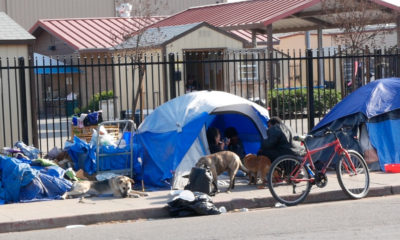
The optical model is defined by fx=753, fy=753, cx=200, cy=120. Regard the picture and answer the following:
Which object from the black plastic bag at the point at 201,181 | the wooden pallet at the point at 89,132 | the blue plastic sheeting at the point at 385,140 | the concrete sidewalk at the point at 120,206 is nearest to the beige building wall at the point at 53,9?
the wooden pallet at the point at 89,132

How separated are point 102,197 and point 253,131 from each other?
3.60 metres

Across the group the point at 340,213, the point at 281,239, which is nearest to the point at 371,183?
the point at 340,213

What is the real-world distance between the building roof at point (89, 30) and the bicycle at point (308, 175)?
20421mm

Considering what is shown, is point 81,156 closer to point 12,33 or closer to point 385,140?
point 12,33

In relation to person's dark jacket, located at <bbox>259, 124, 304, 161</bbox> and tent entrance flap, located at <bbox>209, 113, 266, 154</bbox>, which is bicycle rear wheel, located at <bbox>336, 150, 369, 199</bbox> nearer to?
person's dark jacket, located at <bbox>259, 124, 304, 161</bbox>

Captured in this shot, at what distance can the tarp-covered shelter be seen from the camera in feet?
44.0

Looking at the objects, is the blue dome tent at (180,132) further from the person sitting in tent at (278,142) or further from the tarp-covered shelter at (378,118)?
the tarp-covered shelter at (378,118)

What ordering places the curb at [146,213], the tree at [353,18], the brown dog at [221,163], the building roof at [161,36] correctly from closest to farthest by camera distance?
the curb at [146,213]
the brown dog at [221,163]
the tree at [353,18]
the building roof at [161,36]

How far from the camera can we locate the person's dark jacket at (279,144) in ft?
39.4

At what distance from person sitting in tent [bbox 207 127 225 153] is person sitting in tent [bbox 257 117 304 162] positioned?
2.98 feet

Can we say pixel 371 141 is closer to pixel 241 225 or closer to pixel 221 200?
pixel 221 200

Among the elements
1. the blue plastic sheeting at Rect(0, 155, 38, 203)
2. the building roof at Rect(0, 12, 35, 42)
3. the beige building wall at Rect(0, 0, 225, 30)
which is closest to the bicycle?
the blue plastic sheeting at Rect(0, 155, 38, 203)

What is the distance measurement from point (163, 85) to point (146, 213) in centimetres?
1572

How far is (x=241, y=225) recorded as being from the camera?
9023 millimetres
